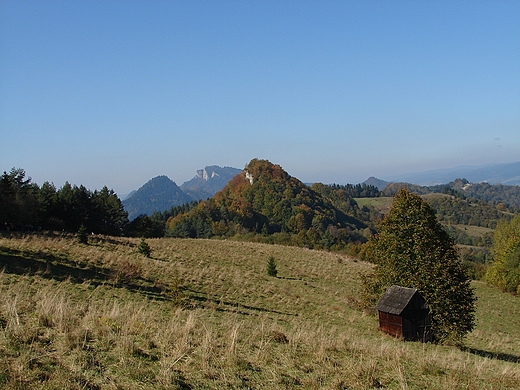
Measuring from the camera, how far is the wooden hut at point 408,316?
13.8 meters

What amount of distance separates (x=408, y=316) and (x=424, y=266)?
2.72m

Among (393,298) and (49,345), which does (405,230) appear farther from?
(49,345)

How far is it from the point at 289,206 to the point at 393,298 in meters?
117

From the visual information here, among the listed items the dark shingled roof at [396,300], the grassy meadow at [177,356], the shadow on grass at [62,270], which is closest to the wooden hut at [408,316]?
the dark shingled roof at [396,300]

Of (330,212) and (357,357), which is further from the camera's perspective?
(330,212)

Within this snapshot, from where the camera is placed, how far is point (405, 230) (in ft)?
55.1

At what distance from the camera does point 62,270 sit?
15.6m

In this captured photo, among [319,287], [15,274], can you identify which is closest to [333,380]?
[15,274]

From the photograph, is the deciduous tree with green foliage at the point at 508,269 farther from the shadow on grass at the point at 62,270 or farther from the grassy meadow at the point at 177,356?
the shadow on grass at the point at 62,270

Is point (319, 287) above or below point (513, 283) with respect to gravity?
above

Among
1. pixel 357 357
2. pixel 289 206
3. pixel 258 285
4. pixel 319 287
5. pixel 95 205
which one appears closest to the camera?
pixel 357 357

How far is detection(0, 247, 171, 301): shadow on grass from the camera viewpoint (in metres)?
14.1

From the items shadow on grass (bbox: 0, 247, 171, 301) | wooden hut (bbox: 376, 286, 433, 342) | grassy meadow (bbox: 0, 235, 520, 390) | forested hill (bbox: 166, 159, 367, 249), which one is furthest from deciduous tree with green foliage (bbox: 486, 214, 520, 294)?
shadow on grass (bbox: 0, 247, 171, 301)

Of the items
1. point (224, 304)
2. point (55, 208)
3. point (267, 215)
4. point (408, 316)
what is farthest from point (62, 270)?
point (267, 215)
